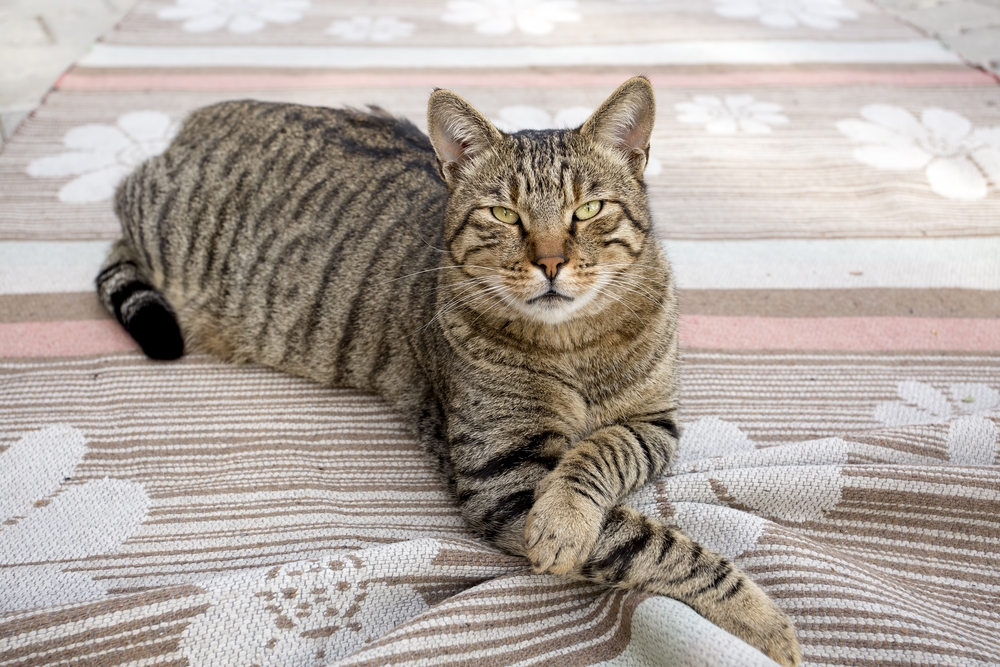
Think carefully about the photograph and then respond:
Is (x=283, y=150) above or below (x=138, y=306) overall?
above

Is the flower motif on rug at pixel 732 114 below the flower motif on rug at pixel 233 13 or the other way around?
below

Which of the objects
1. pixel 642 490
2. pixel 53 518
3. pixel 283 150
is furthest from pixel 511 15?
pixel 53 518

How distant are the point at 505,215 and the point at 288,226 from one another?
2.56 ft

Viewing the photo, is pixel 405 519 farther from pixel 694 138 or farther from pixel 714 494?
pixel 694 138

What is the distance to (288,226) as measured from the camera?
2.03 m

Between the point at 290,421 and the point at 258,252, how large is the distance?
50 cm

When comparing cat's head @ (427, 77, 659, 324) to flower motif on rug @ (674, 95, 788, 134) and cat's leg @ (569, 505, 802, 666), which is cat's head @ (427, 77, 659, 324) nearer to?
cat's leg @ (569, 505, 802, 666)

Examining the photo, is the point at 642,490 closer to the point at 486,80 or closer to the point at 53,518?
the point at 53,518

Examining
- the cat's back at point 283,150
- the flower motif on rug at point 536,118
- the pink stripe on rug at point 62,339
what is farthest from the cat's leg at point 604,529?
the flower motif on rug at point 536,118

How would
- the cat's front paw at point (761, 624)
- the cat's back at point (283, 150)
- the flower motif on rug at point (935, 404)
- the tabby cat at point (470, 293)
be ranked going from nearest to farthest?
the cat's front paw at point (761, 624) → the tabby cat at point (470, 293) → the flower motif on rug at point (935, 404) → the cat's back at point (283, 150)

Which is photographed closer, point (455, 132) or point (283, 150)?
point (455, 132)

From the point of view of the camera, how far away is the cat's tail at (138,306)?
6.56 ft

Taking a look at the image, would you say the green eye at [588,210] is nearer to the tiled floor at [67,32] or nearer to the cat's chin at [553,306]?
the cat's chin at [553,306]

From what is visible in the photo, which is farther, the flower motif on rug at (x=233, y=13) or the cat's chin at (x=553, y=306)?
the flower motif on rug at (x=233, y=13)
